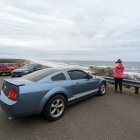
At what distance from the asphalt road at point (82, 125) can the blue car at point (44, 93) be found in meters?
0.38

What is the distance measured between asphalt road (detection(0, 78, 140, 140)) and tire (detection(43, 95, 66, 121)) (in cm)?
16

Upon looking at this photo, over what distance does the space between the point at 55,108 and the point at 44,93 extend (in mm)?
654

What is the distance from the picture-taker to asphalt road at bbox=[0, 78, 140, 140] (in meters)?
3.34

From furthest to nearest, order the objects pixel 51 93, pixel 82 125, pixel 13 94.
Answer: pixel 51 93
pixel 82 125
pixel 13 94

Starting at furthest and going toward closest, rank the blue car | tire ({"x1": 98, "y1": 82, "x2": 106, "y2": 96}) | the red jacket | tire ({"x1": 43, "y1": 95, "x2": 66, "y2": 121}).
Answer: the red jacket → tire ({"x1": 98, "y1": 82, "x2": 106, "y2": 96}) → tire ({"x1": 43, "y1": 95, "x2": 66, "y2": 121}) → the blue car

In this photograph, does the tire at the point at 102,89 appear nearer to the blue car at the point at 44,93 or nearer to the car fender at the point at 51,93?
the blue car at the point at 44,93

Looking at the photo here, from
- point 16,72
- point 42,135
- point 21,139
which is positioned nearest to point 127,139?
point 42,135

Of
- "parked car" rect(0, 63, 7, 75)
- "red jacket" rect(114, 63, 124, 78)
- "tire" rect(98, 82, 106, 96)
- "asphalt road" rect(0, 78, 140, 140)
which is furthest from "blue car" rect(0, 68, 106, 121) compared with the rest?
"parked car" rect(0, 63, 7, 75)

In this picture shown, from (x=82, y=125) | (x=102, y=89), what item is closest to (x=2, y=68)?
(x=102, y=89)

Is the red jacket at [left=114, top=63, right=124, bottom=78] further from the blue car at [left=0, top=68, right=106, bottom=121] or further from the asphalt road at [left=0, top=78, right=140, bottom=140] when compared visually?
the blue car at [left=0, top=68, right=106, bottom=121]

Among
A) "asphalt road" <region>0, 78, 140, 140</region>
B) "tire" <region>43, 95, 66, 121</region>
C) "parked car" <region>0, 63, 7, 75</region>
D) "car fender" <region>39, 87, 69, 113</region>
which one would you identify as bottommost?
"asphalt road" <region>0, 78, 140, 140</region>

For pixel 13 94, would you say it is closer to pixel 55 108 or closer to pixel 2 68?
pixel 55 108

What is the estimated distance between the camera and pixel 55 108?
4.23 m

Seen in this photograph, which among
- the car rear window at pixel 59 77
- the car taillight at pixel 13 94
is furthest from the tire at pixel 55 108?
the car taillight at pixel 13 94
